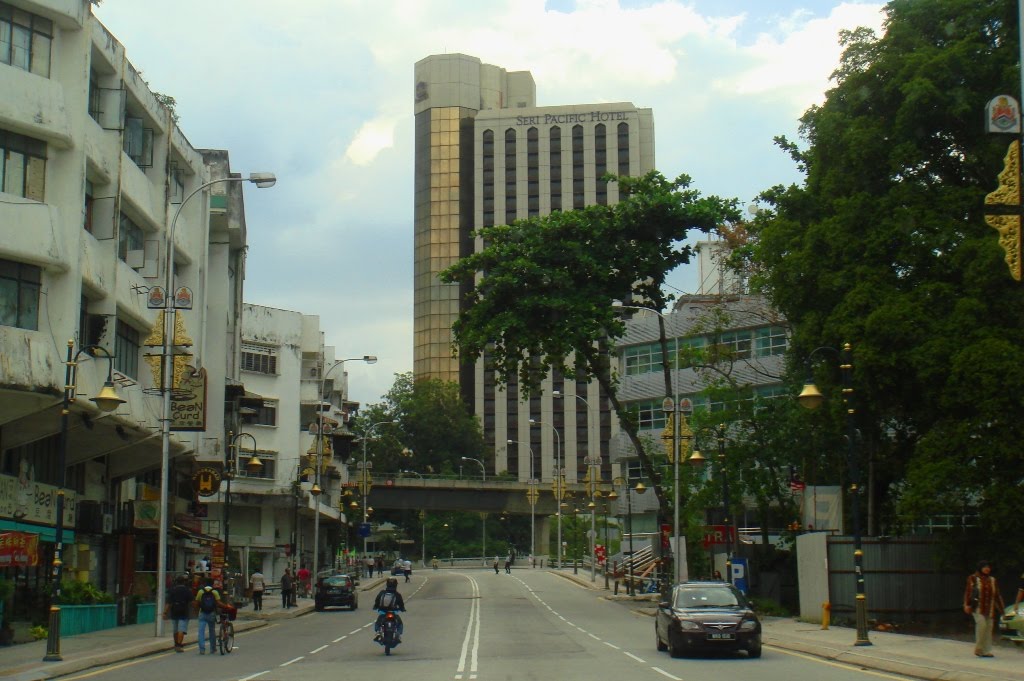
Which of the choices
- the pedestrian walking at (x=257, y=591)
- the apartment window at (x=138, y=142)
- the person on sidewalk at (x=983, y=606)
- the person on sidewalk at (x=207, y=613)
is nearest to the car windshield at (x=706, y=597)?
the person on sidewalk at (x=983, y=606)

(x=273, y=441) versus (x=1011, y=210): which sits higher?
(x=273, y=441)

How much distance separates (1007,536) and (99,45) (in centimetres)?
2769

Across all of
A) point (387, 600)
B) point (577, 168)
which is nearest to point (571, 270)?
point (387, 600)

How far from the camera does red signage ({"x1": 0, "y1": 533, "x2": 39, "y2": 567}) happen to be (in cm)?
2767

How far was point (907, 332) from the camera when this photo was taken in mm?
31047

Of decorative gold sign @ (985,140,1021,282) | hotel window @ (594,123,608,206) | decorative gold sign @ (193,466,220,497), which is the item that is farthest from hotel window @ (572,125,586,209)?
decorative gold sign @ (985,140,1021,282)

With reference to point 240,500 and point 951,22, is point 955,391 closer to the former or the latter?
point 951,22

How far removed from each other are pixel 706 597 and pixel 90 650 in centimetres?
1391

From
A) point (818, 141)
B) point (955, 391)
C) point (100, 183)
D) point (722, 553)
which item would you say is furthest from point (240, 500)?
point (955, 391)

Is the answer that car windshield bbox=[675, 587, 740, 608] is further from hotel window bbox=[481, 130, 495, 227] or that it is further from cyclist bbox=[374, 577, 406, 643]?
hotel window bbox=[481, 130, 495, 227]

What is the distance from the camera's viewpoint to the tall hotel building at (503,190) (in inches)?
5605

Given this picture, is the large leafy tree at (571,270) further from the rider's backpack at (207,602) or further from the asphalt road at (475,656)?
the rider's backpack at (207,602)

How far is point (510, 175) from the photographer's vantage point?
5822 inches

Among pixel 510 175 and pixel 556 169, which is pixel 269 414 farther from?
pixel 556 169
